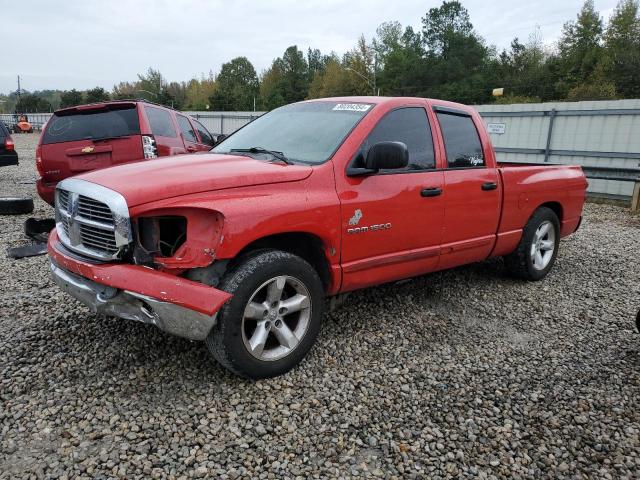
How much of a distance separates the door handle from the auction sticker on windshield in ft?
2.52

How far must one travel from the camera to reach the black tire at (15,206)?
738 cm

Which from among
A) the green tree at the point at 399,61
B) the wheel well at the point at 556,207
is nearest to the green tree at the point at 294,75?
the green tree at the point at 399,61

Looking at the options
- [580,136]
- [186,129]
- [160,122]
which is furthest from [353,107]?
[580,136]

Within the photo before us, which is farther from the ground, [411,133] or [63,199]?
[411,133]

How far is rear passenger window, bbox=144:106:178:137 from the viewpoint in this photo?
6.96m

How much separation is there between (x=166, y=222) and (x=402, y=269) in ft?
6.03

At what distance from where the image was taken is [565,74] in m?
55.0

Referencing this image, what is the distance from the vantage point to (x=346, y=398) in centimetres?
291

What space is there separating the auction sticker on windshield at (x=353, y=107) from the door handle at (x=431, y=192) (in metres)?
0.77

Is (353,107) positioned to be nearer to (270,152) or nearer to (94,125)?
(270,152)

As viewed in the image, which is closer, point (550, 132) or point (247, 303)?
point (247, 303)

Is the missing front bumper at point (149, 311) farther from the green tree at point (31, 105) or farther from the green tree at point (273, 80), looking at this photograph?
the green tree at point (31, 105)

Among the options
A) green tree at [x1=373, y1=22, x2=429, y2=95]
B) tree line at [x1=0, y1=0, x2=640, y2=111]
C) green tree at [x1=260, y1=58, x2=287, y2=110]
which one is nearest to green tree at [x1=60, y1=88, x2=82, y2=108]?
tree line at [x1=0, y1=0, x2=640, y2=111]

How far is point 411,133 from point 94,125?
4.83 m
